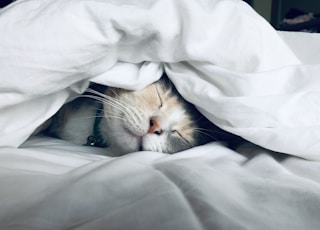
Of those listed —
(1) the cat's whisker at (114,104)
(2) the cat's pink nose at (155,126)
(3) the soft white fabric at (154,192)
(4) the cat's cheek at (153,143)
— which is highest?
(3) the soft white fabric at (154,192)

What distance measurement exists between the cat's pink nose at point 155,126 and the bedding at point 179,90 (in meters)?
0.08

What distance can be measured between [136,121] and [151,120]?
31mm

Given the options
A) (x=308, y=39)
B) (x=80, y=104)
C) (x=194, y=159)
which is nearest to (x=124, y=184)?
(x=194, y=159)

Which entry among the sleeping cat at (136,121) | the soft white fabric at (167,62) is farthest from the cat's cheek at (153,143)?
the soft white fabric at (167,62)

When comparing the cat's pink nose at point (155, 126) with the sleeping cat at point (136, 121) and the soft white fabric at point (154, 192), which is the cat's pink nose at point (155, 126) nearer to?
the sleeping cat at point (136, 121)

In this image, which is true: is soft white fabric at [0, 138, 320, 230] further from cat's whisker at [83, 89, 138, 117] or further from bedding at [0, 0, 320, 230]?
cat's whisker at [83, 89, 138, 117]

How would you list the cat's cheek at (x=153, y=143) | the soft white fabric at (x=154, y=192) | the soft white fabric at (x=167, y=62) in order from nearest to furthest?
the soft white fabric at (x=154, y=192) < the soft white fabric at (x=167, y=62) < the cat's cheek at (x=153, y=143)

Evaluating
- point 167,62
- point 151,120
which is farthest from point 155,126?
point 167,62

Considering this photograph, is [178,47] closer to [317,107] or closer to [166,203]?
[317,107]

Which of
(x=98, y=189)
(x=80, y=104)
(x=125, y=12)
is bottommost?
(x=80, y=104)

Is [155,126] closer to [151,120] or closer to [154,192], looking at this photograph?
[151,120]

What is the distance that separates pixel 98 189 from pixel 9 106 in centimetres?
28

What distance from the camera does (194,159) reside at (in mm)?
782

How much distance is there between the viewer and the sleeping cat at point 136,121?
93 centimetres
